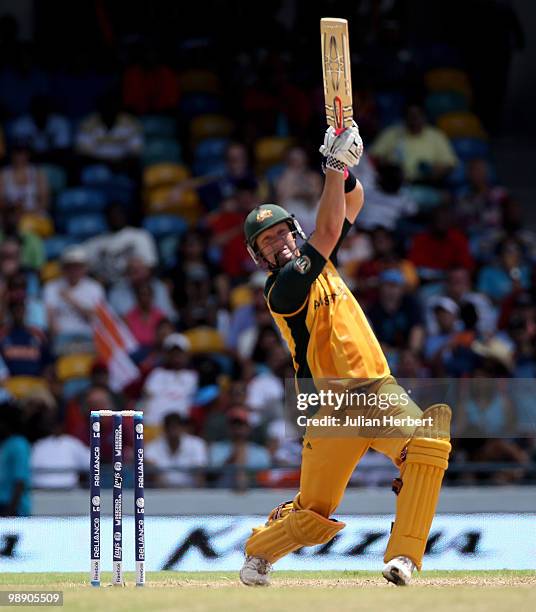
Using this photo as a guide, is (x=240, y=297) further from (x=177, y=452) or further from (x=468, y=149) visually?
(x=468, y=149)

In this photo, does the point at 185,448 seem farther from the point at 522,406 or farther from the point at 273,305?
the point at 273,305

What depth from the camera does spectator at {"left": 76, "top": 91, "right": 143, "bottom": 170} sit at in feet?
45.9

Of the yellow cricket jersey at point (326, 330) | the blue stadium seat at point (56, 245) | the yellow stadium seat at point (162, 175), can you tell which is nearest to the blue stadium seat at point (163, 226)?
the yellow stadium seat at point (162, 175)

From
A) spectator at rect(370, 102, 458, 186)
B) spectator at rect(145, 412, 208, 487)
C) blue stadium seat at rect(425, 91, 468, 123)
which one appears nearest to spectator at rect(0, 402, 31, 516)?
spectator at rect(145, 412, 208, 487)

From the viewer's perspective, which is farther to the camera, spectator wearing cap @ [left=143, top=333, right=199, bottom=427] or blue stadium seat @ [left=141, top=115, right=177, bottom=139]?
blue stadium seat @ [left=141, top=115, right=177, bottom=139]

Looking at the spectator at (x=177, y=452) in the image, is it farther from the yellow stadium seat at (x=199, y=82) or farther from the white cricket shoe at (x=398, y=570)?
the yellow stadium seat at (x=199, y=82)

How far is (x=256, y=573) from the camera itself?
22.4 feet

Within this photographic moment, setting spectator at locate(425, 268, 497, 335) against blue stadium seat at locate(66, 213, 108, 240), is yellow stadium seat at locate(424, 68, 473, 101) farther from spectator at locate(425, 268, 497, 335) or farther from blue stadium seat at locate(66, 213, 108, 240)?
blue stadium seat at locate(66, 213, 108, 240)

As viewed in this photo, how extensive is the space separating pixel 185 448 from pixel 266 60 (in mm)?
5321

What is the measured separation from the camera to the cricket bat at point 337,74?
6.62 m

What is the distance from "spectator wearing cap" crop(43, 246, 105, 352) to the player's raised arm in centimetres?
585

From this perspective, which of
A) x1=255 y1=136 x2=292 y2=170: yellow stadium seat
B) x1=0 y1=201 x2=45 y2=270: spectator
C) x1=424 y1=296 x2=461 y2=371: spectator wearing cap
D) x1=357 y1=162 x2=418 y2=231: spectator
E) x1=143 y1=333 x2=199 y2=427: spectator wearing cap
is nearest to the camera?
x1=143 y1=333 x2=199 y2=427: spectator wearing cap

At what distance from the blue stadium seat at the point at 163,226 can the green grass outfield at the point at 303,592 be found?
239 inches

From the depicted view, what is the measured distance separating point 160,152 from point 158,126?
16.0 inches
